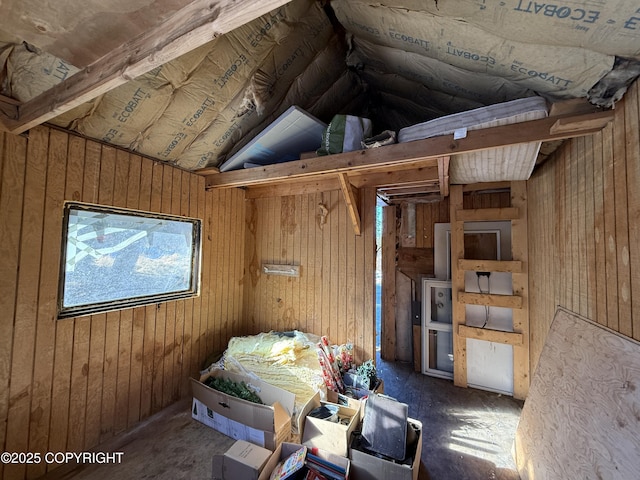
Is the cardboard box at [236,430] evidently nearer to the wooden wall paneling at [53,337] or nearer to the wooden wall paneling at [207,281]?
the wooden wall paneling at [207,281]

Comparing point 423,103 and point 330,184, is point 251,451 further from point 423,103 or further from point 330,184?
point 423,103

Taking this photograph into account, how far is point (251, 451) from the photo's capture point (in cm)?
154

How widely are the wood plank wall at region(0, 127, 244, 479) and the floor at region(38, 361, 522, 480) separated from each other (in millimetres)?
209

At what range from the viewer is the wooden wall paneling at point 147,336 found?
2.28 m

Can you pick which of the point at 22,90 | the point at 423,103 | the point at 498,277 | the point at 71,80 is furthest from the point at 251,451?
the point at 423,103

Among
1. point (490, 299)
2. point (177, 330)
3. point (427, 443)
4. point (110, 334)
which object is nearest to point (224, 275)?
point (177, 330)

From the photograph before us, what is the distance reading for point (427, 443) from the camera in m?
2.07

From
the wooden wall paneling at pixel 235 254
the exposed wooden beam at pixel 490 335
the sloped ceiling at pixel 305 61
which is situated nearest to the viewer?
the sloped ceiling at pixel 305 61

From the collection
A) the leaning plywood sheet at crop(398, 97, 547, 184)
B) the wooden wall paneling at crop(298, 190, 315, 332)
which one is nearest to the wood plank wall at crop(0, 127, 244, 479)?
the wooden wall paneling at crop(298, 190, 315, 332)

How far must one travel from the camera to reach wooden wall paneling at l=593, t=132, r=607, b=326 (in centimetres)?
138

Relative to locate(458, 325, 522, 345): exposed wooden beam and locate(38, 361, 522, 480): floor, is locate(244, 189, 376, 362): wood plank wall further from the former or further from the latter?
locate(458, 325, 522, 345): exposed wooden beam

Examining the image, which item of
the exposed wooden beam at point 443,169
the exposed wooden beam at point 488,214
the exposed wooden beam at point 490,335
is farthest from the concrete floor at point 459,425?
the exposed wooden beam at point 443,169

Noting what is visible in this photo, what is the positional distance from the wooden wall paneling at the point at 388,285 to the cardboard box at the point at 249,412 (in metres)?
2.11

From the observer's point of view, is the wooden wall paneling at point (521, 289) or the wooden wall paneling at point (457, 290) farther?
the wooden wall paneling at point (457, 290)
